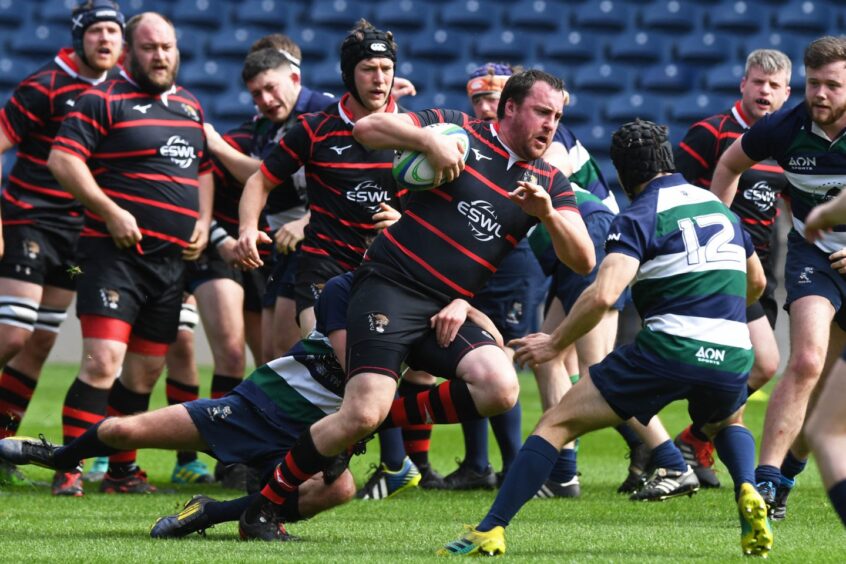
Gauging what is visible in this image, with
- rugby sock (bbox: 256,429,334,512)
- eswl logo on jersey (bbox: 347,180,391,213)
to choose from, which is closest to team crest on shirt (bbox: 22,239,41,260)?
eswl logo on jersey (bbox: 347,180,391,213)

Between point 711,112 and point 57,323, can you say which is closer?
point 57,323

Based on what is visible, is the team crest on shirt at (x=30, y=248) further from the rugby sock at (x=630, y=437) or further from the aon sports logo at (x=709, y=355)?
the aon sports logo at (x=709, y=355)

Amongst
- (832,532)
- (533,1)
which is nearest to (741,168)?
(832,532)

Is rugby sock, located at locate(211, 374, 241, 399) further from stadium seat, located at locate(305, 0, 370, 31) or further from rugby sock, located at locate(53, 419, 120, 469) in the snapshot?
stadium seat, located at locate(305, 0, 370, 31)

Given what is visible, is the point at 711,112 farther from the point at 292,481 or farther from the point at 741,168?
the point at 292,481

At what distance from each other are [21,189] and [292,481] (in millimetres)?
3400

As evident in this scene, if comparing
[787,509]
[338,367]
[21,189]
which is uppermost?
[21,189]

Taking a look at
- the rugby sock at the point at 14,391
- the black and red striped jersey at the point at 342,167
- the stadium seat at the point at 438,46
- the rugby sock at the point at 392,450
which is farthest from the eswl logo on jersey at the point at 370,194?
the stadium seat at the point at 438,46

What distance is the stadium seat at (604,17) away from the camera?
1678cm

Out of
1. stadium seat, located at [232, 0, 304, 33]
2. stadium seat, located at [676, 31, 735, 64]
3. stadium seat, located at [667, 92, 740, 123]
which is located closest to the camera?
stadium seat, located at [667, 92, 740, 123]

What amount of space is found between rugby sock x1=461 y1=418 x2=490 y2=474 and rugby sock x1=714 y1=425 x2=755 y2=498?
7.80 ft

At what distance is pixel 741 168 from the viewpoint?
6570 millimetres

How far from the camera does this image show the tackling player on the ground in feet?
16.4

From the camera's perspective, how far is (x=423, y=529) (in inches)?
227
